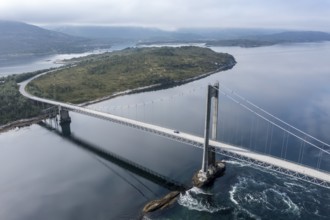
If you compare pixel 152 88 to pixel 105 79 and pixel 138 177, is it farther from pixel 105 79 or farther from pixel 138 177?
pixel 138 177

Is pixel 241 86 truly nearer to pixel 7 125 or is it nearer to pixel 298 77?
pixel 298 77

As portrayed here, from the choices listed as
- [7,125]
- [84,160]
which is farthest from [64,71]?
[84,160]

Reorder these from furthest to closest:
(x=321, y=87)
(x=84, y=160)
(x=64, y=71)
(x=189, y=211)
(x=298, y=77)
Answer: (x=64, y=71), (x=298, y=77), (x=321, y=87), (x=84, y=160), (x=189, y=211)

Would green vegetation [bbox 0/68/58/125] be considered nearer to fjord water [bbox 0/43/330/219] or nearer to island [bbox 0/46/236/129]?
island [bbox 0/46/236/129]

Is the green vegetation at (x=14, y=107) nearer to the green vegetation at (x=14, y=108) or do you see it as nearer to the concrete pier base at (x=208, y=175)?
the green vegetation at (x=14, y=108)

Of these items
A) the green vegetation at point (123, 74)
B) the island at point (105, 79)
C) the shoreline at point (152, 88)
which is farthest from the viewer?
the green vegetation at point (123, 74)

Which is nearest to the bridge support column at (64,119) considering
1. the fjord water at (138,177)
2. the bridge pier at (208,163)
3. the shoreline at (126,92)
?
the fjord water at (138,177)

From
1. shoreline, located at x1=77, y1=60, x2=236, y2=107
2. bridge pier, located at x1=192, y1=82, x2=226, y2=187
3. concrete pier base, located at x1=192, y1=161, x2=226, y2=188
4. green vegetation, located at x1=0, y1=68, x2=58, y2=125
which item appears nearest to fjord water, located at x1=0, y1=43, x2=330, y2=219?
concrete pier base, located at x1=192, y1=161, x2=226, y2=188
